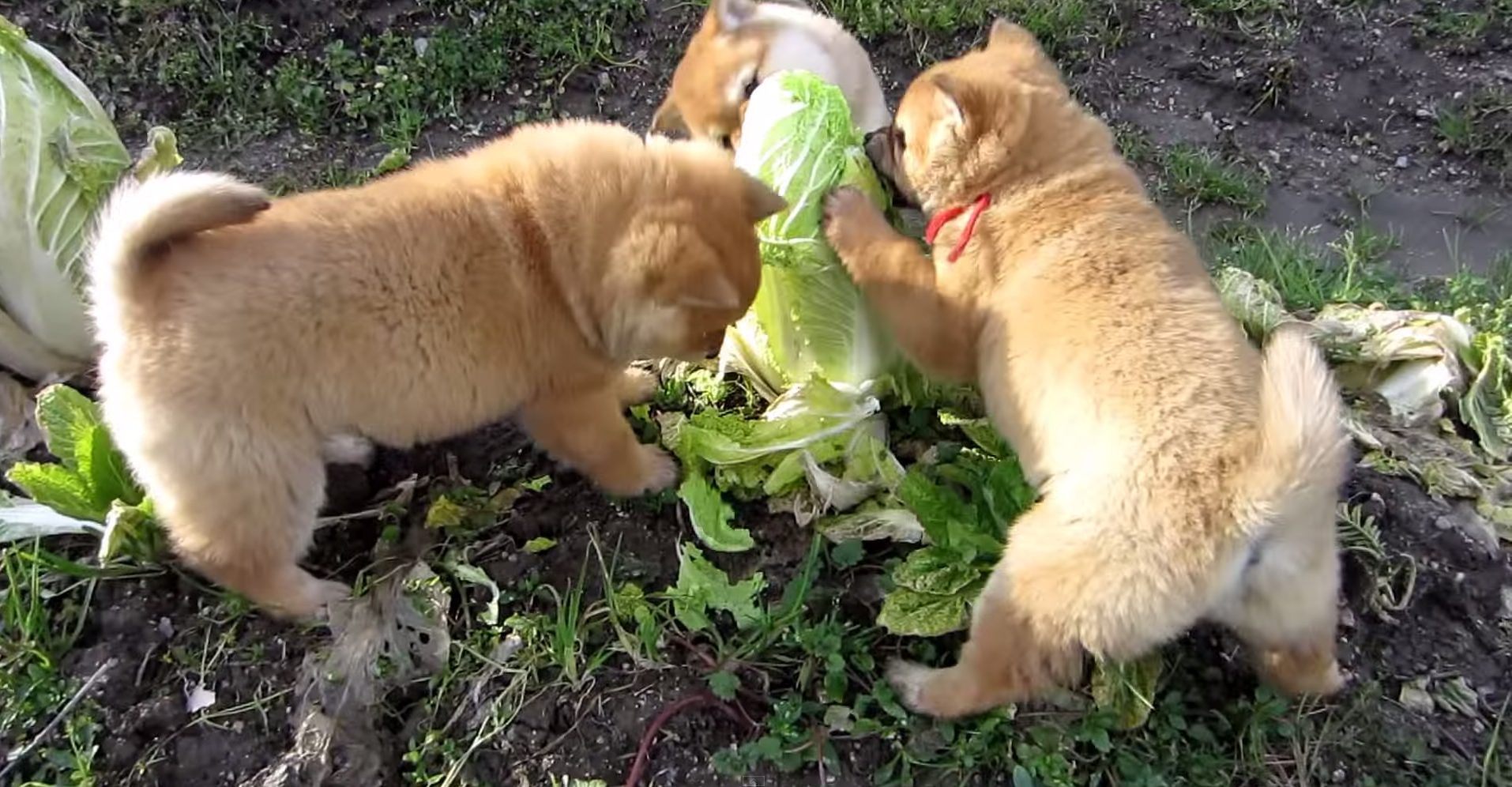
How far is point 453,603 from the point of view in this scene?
3.79 metres

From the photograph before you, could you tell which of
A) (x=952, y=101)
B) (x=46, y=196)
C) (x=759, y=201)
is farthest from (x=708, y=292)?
(x=46, y=196)

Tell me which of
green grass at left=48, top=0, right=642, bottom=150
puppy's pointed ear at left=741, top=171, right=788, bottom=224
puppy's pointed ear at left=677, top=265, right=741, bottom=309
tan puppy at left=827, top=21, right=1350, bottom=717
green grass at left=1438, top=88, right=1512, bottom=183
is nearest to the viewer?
tan puppy at left=827, top=21, right=1350, bottom=717

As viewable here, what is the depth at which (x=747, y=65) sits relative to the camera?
4.89 metres

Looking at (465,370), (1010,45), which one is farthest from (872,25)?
(465,370)

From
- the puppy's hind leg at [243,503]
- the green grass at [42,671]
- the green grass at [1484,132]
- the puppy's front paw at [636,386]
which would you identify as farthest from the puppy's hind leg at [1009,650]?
the green grass at [1484,132]

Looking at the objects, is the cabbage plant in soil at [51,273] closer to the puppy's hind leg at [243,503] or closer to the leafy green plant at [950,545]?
the puppy's hind leg at [243,503]

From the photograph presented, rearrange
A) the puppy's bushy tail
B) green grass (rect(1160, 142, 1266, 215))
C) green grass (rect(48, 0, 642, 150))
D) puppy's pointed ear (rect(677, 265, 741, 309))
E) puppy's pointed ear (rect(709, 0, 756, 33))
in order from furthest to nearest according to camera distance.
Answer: green grass (rect(1160, 142, 1266, 215)), green grass (rect(48, 0, 642, 150)), puppy's pointed ear (rect(709, 0, 756, 33)), puppy's pointed ear (rect(677, 265, 741, 309)), the puppy's bushy tail

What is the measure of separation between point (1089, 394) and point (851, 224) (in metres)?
1.11

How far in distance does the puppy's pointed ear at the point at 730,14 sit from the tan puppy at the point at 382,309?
160 centimetres

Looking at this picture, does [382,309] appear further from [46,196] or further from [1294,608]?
[1294,608]

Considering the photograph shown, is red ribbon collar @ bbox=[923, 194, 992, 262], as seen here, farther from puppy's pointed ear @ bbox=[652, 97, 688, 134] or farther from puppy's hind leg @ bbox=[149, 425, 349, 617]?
puppy's hind leg @ bbox=[149, 425, 349, 617]

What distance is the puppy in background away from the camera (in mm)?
4887

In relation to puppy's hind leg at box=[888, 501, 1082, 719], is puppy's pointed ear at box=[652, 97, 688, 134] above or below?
above

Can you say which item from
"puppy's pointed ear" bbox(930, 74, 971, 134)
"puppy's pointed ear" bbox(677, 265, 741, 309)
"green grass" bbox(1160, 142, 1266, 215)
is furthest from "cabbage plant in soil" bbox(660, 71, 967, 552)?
"green grass" bbox(1160, 142, 1266, 215)
